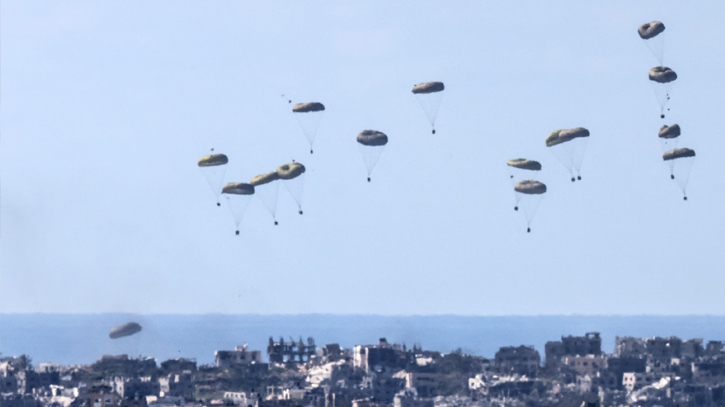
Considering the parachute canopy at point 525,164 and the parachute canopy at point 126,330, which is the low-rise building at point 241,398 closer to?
the parachute canopy at point 525,164

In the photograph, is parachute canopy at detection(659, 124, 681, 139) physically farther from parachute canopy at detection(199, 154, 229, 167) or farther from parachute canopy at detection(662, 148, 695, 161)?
parachute canopy at detection(199, 154, 229, 167)

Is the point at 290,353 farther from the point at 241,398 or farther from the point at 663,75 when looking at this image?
the point at 663,75

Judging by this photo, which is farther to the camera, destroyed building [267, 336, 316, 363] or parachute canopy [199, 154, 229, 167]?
destroyed building [267, 336, 316, 363]

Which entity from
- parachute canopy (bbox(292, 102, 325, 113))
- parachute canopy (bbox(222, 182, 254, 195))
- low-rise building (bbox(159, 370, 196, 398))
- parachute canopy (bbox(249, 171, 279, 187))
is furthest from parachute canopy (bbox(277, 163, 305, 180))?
low-rise building (bbox(159, 370, 196, 398))

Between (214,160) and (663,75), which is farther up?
(663,75)

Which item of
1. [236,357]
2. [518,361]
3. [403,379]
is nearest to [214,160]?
[403,379]

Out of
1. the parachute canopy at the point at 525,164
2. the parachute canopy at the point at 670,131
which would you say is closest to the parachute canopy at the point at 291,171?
the parachute canopy at the point at 525,164
